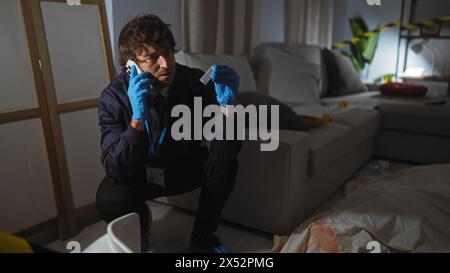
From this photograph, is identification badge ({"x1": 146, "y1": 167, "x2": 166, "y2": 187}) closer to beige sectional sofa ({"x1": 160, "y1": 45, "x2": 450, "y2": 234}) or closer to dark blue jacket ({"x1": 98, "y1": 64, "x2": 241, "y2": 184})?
dark blue jacket ({"x1": 98, "y1": 64, "x2": 241, "y2": 184})

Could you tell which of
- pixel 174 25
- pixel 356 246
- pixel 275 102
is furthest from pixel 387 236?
pixel 174 25

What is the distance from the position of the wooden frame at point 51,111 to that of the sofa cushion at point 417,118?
1930 mm

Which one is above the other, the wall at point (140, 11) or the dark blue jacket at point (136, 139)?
the wall at point (140, 11)

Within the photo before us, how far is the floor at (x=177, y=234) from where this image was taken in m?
1.55

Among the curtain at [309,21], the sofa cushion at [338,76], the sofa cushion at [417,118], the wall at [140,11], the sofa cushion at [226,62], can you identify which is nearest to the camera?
the wall at [140,11]

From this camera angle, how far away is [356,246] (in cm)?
138

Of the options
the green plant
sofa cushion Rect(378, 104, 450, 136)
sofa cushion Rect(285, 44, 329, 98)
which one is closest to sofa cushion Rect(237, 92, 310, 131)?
sofa cushion Rect(378, 104, 450, 136)

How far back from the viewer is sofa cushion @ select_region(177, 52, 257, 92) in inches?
78.9

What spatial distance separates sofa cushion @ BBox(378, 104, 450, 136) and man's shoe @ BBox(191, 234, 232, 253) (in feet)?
5.49

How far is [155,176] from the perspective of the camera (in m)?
1.40

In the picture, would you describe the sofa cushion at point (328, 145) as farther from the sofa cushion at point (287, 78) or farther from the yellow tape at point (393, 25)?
the yellow tape at point (393, 25)

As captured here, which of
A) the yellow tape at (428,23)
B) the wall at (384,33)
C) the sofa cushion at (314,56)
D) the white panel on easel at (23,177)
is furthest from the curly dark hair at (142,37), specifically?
the yellow tape at (428,23)

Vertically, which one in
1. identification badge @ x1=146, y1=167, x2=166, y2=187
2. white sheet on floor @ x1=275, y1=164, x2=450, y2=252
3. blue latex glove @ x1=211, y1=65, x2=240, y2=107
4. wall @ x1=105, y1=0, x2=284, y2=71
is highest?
wall @ x1=105, y1=0, x2=284, y2=71

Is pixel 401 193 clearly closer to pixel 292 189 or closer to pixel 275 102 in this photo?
pixel 292 189
